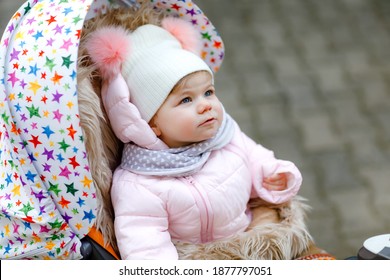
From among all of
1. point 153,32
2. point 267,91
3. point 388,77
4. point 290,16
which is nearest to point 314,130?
point 267,91

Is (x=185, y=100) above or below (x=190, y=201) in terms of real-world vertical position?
above

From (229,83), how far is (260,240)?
5.84 feet

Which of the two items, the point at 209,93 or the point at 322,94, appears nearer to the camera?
the point at 209,93

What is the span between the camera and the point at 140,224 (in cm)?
155

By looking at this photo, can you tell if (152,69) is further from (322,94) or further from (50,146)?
(322,94)

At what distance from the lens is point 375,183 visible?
2.82 m

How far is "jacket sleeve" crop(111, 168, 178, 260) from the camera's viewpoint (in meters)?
1.53

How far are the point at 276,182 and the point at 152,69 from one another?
0.44m

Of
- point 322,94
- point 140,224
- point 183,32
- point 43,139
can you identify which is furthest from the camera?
point 322,94

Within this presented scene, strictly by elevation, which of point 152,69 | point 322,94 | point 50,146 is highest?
point 152,69

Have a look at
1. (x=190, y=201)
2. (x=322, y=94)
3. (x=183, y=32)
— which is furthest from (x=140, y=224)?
(x=322, y=94)

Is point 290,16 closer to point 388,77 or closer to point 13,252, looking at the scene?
point 388,77

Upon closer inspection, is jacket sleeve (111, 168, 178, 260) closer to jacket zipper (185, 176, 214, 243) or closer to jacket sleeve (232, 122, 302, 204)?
jacket zipper (185, 176, 214, 243)

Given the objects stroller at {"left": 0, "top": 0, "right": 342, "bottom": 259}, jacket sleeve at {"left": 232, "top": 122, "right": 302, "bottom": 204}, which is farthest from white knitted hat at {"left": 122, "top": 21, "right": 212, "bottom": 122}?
jacket sleeve at {"left": 232, "top": 122, "right": 302, "bottom": 204}
